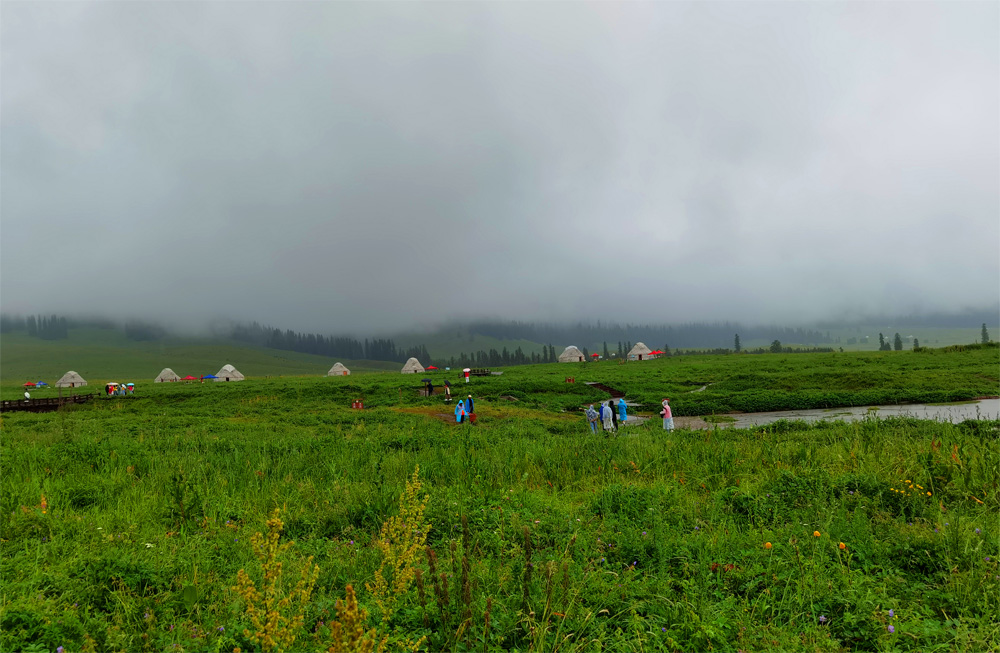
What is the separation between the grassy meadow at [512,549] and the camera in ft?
13.0

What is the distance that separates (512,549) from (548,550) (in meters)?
0.43

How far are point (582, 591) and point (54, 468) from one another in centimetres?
1153

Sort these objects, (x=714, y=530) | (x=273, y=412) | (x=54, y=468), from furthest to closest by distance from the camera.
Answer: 1. (x=273, y=412)
2. (x=54, y=468)
3. (x=714, y=530)

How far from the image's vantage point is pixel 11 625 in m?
4.17

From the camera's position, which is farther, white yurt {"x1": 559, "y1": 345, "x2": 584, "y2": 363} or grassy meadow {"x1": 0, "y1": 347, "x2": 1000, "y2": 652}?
white yurt {"x1": 559, "y1": 345, "x2": 584, "y2": 363}

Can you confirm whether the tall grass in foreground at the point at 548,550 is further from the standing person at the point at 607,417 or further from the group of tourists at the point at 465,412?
the group of tourists at the point at 465,412

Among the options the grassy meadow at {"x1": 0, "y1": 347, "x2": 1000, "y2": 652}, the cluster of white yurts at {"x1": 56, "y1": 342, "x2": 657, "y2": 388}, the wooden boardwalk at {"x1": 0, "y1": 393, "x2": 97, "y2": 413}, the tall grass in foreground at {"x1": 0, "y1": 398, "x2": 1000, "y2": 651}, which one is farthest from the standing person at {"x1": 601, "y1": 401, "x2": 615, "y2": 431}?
the cluster of white yurts at {"x1": 56, "y1": 342, "x2": 657, "y2": 388}

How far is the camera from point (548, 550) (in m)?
5.66

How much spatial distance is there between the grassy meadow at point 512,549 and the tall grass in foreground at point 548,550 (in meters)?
0.03

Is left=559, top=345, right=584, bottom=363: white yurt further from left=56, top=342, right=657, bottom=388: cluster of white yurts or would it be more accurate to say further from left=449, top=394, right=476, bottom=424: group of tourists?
left=449, top=394, right=476, bottom=424: group of tourists

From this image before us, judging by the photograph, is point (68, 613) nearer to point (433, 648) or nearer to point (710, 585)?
point (433, 648)

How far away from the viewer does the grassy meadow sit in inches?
156

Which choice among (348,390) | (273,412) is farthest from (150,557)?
(348,390)

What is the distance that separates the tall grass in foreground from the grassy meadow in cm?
3
